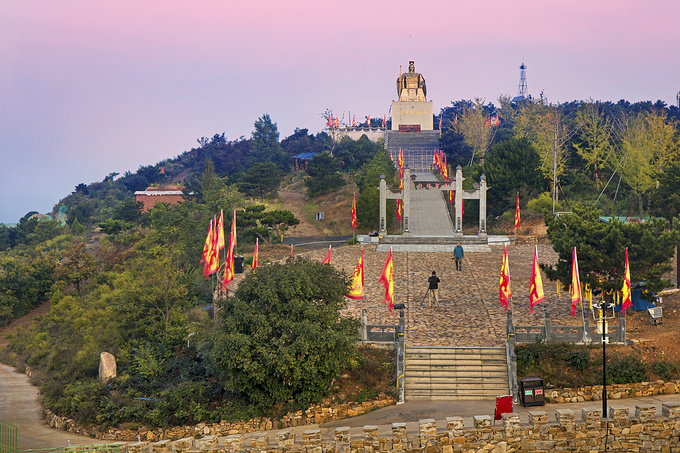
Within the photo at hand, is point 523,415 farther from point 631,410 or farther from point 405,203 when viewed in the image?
point 405,203

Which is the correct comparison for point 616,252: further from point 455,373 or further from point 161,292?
point 161,292

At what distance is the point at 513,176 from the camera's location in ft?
143

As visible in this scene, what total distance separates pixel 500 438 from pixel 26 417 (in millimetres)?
15815

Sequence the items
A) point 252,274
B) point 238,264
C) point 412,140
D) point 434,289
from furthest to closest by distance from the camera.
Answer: point 412,140 → point 238,264 → point 434,289 → point 252,274

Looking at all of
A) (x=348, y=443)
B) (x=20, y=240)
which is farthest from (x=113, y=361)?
(x=20, y=240)

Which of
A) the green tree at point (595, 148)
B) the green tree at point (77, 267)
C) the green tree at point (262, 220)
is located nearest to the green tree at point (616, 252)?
the green tree at point (262, 220)

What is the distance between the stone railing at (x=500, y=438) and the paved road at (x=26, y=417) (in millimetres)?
4725

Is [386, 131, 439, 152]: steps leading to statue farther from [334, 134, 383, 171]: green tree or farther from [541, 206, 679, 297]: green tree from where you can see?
[541, 206, 679, 297]: green tree

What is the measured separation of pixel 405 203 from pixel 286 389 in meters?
21.9

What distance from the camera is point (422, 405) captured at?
56.2 ft

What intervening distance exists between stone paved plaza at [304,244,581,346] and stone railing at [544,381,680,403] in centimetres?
261

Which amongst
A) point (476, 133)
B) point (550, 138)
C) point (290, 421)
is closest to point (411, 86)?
point (476, 133)

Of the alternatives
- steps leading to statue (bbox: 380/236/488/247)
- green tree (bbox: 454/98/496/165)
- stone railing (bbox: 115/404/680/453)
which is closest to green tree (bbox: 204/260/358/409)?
stone railing (bbox: 115/404/680/453)

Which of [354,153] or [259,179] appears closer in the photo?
[259,179]
